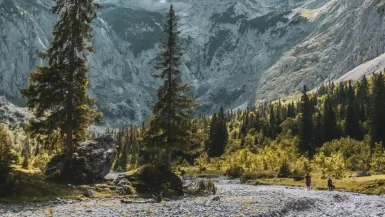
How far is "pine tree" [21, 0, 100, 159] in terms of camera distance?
4375 centimetres

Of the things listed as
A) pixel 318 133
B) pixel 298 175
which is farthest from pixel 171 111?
pixel 318 133

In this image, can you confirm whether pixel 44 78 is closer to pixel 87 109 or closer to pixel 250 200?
pixel 87 109

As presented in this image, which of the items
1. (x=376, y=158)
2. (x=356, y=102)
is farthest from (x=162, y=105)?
(x=356, y=102)

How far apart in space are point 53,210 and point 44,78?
19.0m

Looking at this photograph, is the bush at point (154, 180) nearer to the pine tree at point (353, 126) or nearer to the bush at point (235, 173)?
the bush at point (235, 173)

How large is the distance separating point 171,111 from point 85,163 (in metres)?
13.1

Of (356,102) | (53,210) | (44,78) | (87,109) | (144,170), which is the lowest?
(53,210)

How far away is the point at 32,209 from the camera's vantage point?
29.0 m

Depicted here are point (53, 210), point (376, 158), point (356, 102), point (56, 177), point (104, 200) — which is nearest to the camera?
point (53, 210)

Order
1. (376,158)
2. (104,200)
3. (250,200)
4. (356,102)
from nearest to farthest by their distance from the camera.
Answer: (104,200), (250,200), (376,158), (356,102)

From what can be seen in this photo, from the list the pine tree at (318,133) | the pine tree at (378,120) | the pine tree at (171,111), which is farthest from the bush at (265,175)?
the pine tree at (318,133)

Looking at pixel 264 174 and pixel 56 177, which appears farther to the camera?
pixel 264 174

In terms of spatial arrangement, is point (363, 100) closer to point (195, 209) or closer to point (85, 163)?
point (85, 163)

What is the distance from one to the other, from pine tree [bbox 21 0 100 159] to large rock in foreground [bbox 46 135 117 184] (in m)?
1.45
